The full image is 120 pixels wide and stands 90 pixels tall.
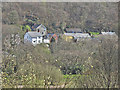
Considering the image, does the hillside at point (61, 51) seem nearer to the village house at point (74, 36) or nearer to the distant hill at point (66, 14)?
the distant hill at point (66, 14)

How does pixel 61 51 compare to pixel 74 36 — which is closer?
pixel 61 51

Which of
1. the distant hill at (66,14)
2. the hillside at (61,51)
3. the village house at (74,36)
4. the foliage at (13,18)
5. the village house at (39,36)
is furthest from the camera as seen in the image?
the distant hill at (66,14)

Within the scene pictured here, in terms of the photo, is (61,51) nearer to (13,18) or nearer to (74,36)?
(74,36)

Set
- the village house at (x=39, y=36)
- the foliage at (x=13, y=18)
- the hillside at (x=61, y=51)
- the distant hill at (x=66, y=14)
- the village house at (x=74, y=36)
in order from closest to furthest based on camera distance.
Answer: the hillside at (x=61, y=51), the village house at (x=39, y=36), the village house at (x=74, y=36), the foliage at (x=13, y=18), the distant hill at (x=66, y=14)

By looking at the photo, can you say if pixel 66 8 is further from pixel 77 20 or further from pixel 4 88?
pixel 4 88

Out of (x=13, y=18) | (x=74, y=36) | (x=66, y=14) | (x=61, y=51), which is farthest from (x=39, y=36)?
(x=66, y=14)

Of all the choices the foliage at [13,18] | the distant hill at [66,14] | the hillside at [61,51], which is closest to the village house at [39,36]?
the hillside at [61,51]

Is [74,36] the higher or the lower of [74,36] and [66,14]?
the lower

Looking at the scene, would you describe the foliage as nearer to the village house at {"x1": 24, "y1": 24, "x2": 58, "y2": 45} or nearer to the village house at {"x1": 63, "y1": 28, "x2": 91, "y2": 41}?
the village house at {"x1": 24, "y1": 24, "x2": 58, "y2": 45}
